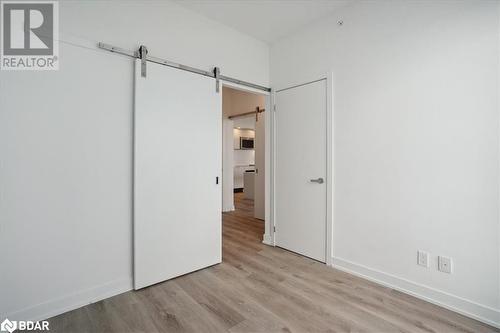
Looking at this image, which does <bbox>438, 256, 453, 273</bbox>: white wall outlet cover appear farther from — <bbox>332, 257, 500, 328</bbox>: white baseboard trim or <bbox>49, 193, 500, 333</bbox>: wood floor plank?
<bbox>49, 193, 500, 333</bbox>: wood floor plank

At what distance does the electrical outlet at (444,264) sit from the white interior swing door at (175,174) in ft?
6.96

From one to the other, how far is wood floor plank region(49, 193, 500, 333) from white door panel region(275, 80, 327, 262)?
0.49 m

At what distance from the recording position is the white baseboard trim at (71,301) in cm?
176

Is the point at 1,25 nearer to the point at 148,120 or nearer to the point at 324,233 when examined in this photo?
the point at 148,120

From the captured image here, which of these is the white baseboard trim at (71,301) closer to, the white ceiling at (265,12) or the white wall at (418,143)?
the white wall at (418,143)

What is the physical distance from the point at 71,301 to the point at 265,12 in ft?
10.9

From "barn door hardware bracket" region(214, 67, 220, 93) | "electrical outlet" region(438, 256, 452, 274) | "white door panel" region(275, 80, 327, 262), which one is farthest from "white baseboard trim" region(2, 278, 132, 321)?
"electrical outlet" region(438, 256, 452, 274)

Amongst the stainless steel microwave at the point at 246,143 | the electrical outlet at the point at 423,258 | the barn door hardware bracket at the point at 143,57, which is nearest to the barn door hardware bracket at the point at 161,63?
the barn door hardware bracket at the point at 143,57

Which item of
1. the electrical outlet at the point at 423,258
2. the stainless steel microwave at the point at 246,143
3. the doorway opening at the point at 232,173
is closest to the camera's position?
the electrical outlet at the point at 423,258

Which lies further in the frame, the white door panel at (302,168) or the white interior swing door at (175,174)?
the white door panel at (302,168)

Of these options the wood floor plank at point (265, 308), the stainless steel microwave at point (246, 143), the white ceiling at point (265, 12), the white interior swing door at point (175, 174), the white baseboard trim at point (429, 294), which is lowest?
the wood floor plank at point (265, 308)

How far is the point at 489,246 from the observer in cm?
179

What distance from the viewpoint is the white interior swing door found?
2.24m

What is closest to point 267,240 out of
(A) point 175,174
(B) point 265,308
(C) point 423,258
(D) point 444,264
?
(B) point 265,308
